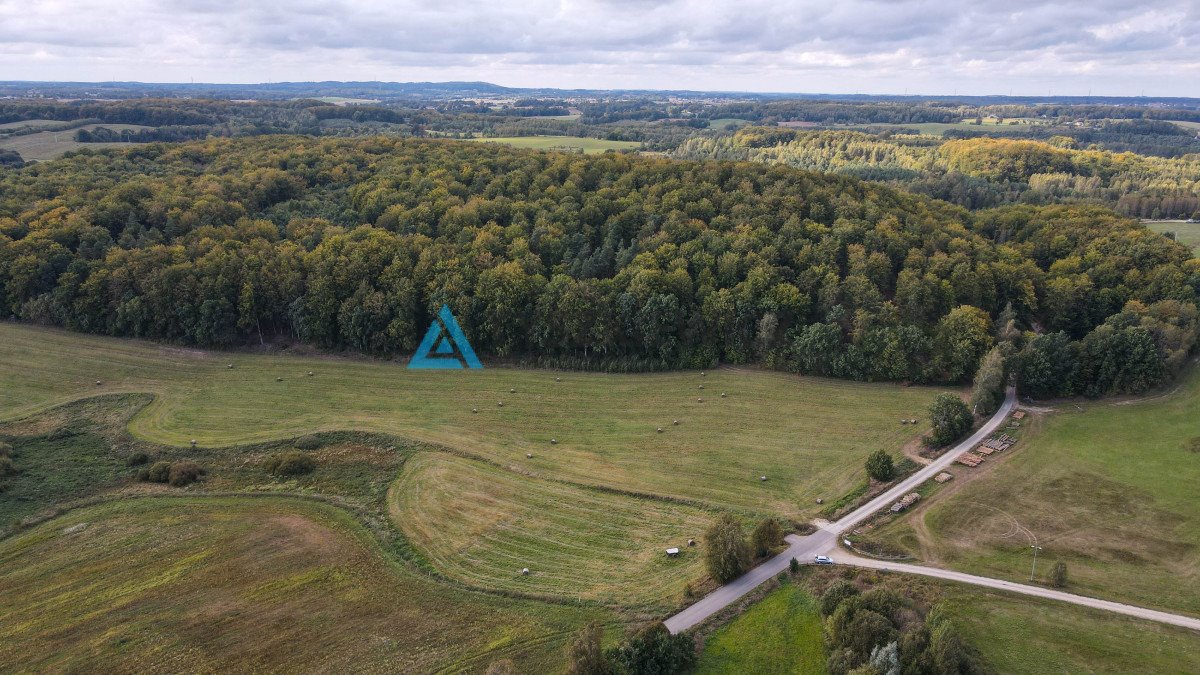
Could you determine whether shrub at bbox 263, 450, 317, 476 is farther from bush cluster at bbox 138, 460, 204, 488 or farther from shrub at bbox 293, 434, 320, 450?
bush cluster at bbox 138, 460, 204, 488

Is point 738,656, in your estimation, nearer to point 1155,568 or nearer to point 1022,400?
point 1155,568

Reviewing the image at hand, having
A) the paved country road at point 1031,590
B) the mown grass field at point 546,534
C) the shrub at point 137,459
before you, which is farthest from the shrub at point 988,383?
the shrub at point 137,459

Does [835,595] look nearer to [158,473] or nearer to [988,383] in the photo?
[988,383]

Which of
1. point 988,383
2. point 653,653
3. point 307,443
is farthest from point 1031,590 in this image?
point 307,443

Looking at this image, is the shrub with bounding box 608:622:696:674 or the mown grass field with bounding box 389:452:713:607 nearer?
the shrub with bounding box 608:622:696:674

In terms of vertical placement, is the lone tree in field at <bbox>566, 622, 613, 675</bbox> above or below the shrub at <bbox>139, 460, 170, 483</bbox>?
above

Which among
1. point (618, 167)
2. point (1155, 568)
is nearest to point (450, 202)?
point (618, 167)

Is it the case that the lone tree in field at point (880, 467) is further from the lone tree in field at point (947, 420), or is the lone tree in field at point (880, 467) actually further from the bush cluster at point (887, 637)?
the bush cluster at point (887, 637)

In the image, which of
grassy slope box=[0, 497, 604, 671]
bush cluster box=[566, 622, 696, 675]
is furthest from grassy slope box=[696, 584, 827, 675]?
grassy slope box=[0, 497, 604, 671]
